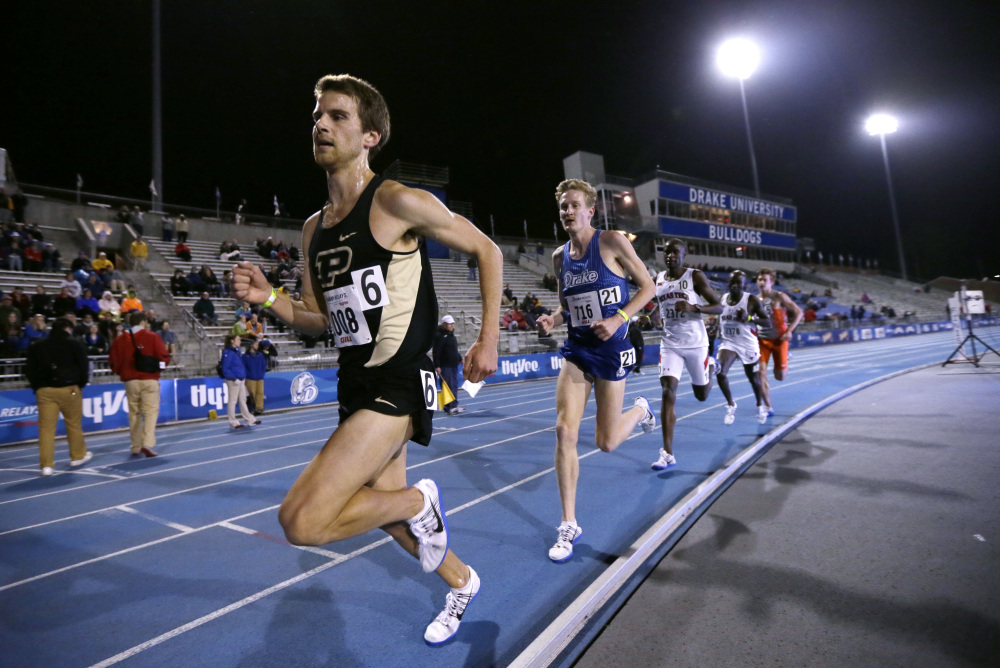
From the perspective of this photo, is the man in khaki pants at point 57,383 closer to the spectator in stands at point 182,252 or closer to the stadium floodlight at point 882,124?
the spectator in stands at point 182,252

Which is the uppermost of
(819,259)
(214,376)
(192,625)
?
(819,259)

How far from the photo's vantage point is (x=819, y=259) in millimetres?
64188

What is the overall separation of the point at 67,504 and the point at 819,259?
74592mm

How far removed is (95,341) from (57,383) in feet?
17.7

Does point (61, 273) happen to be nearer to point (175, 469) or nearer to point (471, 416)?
point (175, 469)

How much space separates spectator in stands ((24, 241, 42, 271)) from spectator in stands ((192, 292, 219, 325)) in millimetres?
4398

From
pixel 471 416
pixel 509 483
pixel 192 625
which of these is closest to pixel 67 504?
pixel 192 625

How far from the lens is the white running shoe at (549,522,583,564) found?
3.23m

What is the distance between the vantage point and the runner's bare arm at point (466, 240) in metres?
2.24

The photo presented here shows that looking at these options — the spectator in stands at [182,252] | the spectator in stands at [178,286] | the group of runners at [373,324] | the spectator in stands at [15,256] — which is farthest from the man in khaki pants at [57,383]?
the spectator in stands at [182,252]

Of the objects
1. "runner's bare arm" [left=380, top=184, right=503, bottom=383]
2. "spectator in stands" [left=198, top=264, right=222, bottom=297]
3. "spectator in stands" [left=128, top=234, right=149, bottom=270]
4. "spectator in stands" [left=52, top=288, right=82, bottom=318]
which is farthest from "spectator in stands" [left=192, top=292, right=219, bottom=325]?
"runner's bare arm" [left=380, top=184, right=503, bottom=383]

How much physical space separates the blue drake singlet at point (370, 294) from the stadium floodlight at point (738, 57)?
3863 centimetres

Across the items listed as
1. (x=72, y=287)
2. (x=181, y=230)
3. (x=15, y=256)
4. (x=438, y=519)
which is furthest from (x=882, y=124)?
(x=15, y=256)

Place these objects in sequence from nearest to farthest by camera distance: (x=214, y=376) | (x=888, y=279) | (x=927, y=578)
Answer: (x=927, y=578) → (x=214, y=376) → (x=888, y=279)
